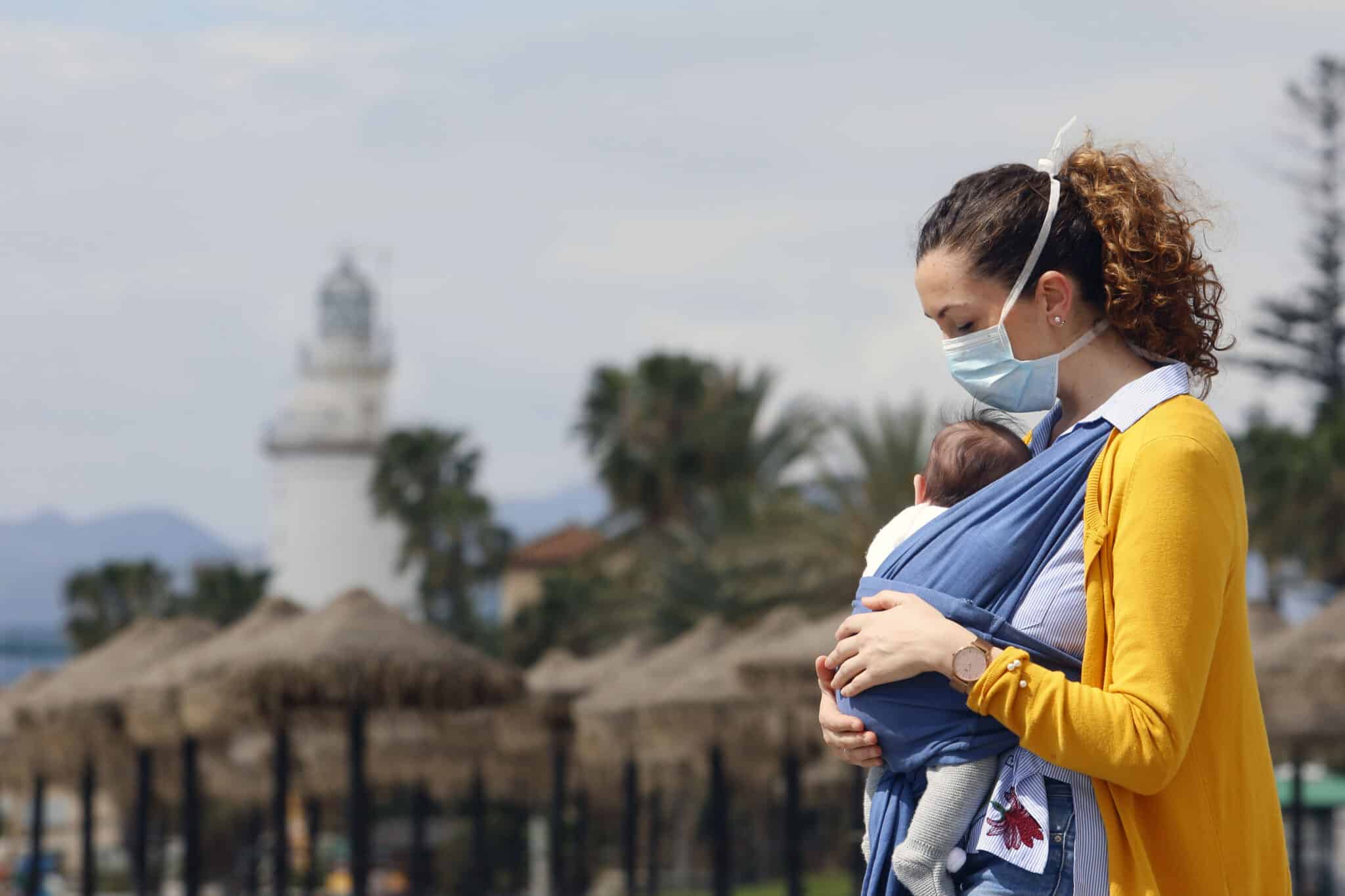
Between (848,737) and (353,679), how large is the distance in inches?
477

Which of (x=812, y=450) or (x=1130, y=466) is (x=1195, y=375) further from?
(x=812, y=450)

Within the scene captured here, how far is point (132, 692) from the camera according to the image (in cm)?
1639

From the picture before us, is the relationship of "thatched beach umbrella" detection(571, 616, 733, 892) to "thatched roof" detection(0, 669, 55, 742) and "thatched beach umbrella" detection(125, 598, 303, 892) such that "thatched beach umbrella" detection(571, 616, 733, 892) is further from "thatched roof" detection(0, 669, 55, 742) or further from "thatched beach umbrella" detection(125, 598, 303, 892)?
"thatched roof" detection(0, 669, 55, 742)

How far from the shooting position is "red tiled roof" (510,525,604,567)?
66.5m

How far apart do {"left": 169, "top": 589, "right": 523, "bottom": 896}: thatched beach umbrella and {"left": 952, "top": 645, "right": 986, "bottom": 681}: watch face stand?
12.2 m

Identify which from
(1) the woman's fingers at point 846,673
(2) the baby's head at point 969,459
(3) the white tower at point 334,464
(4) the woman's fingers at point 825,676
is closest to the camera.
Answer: (1) the woman's fingers at point 846,673

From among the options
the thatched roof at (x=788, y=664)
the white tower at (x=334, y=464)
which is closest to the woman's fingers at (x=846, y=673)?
the thatched roof at (x=788, y=664)

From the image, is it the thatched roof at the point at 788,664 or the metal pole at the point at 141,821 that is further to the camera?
the metal pole at the point at 141,821

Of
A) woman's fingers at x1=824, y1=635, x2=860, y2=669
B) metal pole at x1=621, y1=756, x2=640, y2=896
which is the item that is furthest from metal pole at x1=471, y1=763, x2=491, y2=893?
woman's fingers at x1=824, y1=635, x2=860, y2=669

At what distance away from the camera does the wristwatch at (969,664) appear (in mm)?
2547

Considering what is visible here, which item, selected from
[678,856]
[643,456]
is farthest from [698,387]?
[678,856]

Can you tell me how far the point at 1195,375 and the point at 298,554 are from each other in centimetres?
5991

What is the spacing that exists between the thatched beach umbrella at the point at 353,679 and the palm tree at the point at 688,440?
89.1 ft

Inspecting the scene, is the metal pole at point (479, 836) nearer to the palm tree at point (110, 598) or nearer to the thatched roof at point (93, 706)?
the thatched roof at point (93, 706)
